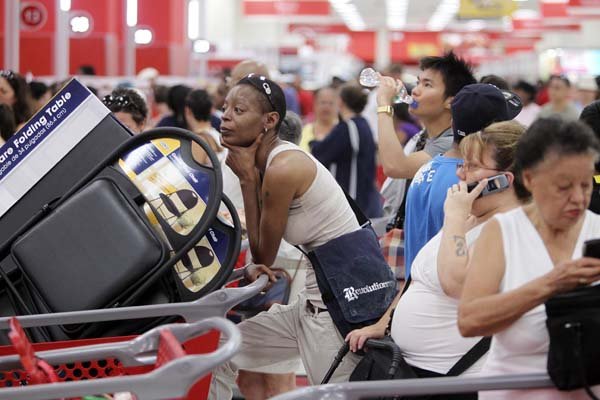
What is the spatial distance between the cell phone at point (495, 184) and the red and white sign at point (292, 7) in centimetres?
3559

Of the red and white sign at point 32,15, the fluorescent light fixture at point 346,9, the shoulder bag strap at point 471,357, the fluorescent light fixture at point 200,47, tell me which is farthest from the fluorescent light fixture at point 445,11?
the shoulder bag strap at point 471,357

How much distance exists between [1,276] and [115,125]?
681 mm

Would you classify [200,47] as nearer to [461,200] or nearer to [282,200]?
[282,200]

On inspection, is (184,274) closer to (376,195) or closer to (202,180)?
(202,180)

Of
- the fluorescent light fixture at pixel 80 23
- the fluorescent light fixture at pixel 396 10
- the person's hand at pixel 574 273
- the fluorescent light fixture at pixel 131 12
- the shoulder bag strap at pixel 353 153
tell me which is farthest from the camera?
the fluorescent light fixture at pixel 396 10

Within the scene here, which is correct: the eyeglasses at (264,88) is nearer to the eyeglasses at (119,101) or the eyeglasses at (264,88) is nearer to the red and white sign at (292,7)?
the eyeglasses at (119,101)

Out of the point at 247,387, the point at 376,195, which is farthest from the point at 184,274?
the point at 376,195

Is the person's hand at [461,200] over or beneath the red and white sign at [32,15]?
beneath

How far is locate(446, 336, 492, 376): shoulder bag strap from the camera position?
10.7 ft

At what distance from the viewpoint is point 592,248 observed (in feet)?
8.13

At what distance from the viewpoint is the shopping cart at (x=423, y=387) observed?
2.57 m

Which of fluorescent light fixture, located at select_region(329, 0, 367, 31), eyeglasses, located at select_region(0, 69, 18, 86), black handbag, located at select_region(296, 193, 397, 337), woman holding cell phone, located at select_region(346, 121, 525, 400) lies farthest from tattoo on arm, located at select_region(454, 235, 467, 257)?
fluorescent light fixture, located at select_region(329, 0, 367, 31)

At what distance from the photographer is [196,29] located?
19.8 meters

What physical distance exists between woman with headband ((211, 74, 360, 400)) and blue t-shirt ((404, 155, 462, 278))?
0.74ft
